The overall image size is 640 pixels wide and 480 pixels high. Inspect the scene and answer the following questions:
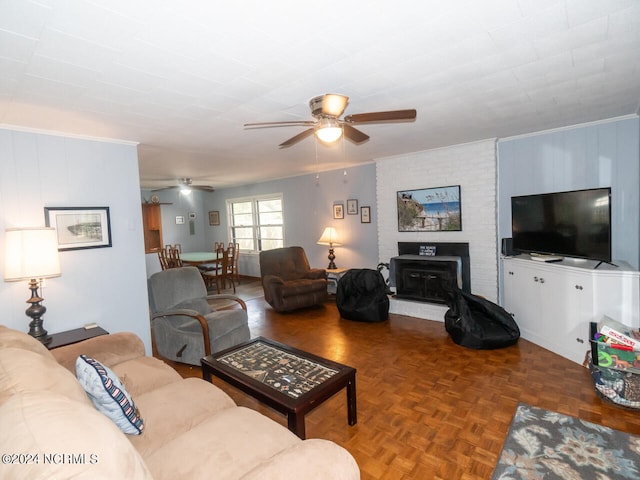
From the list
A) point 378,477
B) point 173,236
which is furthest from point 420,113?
point 173,236

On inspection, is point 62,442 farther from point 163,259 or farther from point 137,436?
point 163,259

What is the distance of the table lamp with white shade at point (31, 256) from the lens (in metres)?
2.37

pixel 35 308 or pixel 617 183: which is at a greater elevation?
pixel 617 183

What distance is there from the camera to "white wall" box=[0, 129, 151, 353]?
8.87ft

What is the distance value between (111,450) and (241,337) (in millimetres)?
2578

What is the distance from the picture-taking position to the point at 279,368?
2193 millimetres

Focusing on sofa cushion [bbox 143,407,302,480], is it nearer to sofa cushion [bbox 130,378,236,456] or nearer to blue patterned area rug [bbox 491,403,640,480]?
sofa cushion [bbox 130,378,236,456]

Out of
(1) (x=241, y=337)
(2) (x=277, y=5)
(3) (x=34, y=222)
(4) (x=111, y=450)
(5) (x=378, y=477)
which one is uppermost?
(2) (x=277, y=5)

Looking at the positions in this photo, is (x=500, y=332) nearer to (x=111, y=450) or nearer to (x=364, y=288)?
(x=364, y=288)

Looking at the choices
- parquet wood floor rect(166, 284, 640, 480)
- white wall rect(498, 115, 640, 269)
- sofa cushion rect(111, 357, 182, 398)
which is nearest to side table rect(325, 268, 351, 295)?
parquet wood floor rect(166, 284, 640, 480)

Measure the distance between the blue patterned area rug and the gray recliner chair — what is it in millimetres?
2375

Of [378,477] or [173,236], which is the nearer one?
[378,477]

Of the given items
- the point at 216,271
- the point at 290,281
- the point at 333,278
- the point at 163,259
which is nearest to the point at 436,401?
the point at 290,281

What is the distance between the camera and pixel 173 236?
843 centimetres
